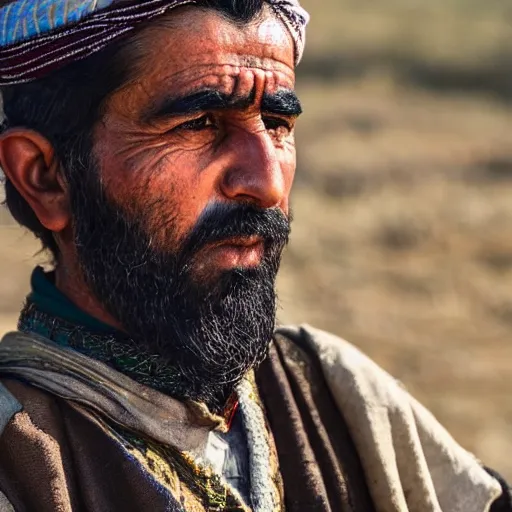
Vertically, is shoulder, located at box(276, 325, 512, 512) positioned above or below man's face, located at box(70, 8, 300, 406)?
below

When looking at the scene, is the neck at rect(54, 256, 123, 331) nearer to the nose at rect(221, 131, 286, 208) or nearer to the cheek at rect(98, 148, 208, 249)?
the cheek at rect(98, 148, 208, 249)

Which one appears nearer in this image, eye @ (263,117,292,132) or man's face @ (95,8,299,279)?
man's face @ (95,8,299,279)

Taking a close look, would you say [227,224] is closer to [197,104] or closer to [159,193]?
[159,193]

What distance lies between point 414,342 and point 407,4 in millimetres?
14138

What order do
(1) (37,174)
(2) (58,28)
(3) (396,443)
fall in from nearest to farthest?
(2) (58,28) < (1) (37,174) < (3) (396,443)

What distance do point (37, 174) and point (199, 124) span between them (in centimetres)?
42

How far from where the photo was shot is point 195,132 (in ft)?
9.35

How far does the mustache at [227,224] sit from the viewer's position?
2.82 m

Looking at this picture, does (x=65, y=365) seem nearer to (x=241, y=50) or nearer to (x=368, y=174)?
(x=241, y=50)

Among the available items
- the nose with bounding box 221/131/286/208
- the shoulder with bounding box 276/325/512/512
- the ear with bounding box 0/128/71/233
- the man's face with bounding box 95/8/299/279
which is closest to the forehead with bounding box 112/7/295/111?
the man's face with bounding box 95/8/299/279

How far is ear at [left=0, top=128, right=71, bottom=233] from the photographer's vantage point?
9.61 feet

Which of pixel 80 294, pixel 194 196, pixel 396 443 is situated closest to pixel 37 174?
pixel 80 294

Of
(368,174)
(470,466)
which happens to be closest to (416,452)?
(470,466)

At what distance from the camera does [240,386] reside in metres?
3.10
